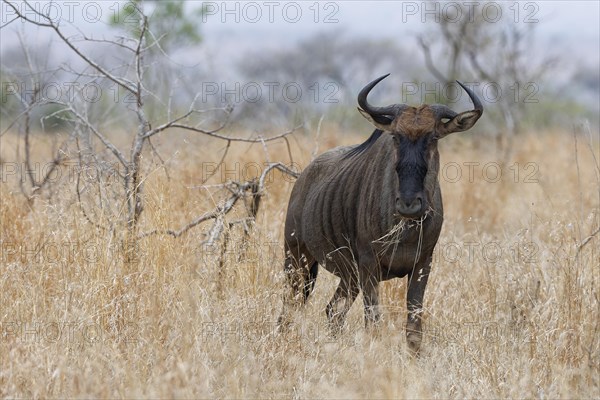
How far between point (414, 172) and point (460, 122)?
43 cm

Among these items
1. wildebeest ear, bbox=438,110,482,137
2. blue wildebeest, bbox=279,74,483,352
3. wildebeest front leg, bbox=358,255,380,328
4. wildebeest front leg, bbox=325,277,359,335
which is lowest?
wildebeest front leg, bbox=325,277,359,335

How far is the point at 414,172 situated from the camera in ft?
18.4

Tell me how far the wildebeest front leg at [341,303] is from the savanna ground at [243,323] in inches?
3.7

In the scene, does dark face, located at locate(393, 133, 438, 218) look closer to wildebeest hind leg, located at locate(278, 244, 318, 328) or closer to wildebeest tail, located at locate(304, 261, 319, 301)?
wildebeest hind leg, located at locate(278, 244, 318, 328)

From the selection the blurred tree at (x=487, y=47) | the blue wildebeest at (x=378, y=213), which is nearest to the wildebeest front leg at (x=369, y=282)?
the blue wildebeest at (x=378, y=213)

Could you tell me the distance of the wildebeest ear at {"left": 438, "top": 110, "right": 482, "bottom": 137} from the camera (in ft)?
18.9

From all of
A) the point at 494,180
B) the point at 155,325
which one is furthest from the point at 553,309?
the point at 494,180

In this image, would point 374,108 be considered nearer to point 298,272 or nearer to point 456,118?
point 456,118

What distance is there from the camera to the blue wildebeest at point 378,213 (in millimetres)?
5695

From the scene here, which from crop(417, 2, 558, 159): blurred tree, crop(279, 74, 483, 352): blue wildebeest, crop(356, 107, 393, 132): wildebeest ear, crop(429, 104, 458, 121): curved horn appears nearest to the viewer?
crop(279, 74, 483, 352): blue wildebeest

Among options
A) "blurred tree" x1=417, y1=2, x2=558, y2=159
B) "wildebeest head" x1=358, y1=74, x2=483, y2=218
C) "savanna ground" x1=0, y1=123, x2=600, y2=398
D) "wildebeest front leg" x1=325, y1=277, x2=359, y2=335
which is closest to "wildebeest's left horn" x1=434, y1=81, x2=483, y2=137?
"wildebeest head" x1=358, y1=74, x2=483, y2=218

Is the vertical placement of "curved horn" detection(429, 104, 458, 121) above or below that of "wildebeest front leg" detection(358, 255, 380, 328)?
above

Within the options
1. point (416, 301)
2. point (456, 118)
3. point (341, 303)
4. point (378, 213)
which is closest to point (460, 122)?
point (456, 118)

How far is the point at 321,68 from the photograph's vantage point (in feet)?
131
